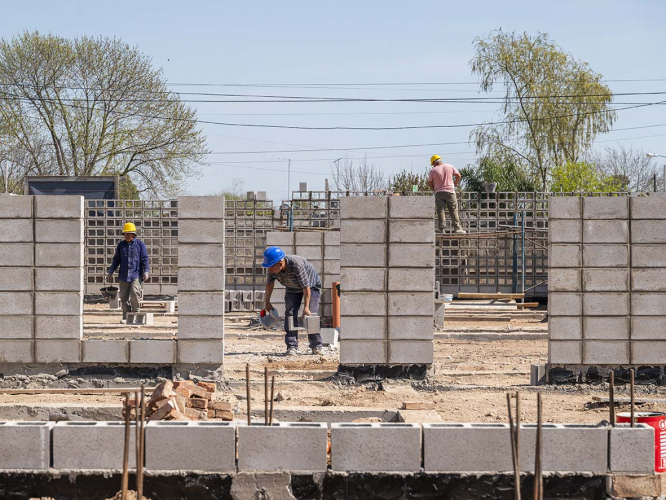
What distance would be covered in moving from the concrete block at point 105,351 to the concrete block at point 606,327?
4155 millimetres

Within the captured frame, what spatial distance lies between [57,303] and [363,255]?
9.14 feet

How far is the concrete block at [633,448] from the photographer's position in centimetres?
491

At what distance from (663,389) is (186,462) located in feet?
16.3

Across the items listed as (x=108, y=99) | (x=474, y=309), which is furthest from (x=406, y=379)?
(x=108, y=99)

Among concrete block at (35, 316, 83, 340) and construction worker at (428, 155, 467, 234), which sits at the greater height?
construction worker at (428, 155, 467, 234)

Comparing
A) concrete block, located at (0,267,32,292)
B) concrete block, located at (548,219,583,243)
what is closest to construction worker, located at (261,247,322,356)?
concrete block, located at (0,267,32,292)

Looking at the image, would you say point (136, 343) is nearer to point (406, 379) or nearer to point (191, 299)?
point (191, 299)

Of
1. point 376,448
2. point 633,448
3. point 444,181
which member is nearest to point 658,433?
point 633,448

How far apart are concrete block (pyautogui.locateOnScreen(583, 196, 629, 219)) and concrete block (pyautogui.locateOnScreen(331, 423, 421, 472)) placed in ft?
12.5

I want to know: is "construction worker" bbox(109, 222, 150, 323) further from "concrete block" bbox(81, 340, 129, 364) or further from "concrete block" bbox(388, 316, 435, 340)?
"concrete block" bbox(388, 316, 435, 340)

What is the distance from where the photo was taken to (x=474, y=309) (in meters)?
16.1

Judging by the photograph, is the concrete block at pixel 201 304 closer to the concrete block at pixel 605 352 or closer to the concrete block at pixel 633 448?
the concrete block at pixel 605 352

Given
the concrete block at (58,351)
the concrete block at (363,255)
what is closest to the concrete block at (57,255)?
the concrete block at (58,351)

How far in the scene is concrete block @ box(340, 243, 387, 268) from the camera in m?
8.16
